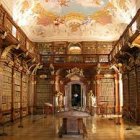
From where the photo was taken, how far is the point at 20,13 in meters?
17.2

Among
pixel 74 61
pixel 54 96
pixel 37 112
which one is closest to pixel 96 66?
pixel 74 61

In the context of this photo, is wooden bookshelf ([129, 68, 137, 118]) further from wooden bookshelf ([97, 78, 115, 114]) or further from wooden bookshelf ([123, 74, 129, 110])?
wooden bookshelf ([97, 78, 115, 114])

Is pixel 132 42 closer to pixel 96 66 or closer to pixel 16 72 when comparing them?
pixel 16 72

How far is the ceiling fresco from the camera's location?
1811cm

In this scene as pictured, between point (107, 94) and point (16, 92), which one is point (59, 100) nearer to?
point (107, 94)

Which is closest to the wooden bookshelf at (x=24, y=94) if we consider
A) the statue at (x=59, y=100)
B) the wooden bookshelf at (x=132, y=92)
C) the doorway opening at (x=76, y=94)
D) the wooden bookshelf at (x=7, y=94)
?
the statue at (x=59, y=100)

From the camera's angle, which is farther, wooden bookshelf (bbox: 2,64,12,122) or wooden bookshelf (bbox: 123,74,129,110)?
wooden bookshelf (bbox: 123,74,129,110)

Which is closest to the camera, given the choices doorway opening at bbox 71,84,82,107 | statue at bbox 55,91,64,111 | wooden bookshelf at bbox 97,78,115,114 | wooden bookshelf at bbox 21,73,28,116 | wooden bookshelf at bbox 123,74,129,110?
wooden bookshelf at bbox 123,74,129,110

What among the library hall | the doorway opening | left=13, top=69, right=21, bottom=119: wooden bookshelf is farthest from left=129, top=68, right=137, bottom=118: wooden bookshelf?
the doorway opening

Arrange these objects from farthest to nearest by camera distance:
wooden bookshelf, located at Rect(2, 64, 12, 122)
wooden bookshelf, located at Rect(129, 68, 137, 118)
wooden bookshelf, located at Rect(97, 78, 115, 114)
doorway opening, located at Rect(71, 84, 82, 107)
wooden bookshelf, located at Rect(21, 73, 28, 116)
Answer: doorway opening, located at Rect(71, 84, 82, 107), wooden bookshelf, located at Rect(97, 78, 115, 114), wooden bookshelf, located at Rect(21, 73, 28, 116), wooden bookshelf, located at Rect(129, 68, 137, 118), wooden bookshelf, located at Rect(2, 64, 12, 122)

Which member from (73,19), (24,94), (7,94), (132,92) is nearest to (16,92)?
(7,94)

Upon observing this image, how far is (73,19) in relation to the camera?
69.8 ft

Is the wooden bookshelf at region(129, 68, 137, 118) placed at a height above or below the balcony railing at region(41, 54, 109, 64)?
below

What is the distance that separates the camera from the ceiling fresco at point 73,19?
18109 millimetres
